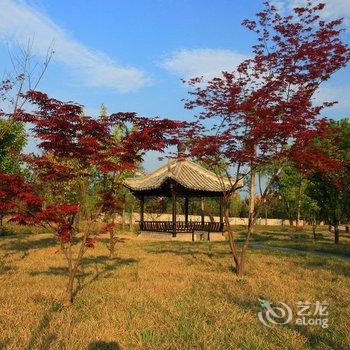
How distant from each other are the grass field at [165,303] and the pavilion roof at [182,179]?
12.2 m

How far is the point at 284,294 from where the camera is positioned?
873cm

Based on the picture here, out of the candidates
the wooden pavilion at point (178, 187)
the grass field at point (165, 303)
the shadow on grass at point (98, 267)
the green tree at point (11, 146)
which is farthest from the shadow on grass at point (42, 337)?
the wooden pavilion at point (178, 187)

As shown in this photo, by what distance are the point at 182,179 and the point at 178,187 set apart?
0.51 meters

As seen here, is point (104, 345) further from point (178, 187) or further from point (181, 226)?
point (181, 226)

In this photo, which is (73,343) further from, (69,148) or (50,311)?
(69,148)

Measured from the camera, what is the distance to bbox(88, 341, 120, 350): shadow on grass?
5492mm

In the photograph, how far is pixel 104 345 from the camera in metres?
5.60


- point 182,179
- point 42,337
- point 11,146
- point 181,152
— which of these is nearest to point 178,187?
point 182,179

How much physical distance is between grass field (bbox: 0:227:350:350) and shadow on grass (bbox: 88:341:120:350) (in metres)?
0.01

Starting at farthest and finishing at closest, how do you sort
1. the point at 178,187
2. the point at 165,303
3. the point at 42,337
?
the point at 178,187 < the point at 165,303 < the point at 42,337

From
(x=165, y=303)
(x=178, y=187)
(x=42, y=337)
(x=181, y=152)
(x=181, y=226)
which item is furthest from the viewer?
(x=181, y=226)

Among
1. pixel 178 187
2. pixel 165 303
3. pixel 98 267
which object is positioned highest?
pixel 178 187

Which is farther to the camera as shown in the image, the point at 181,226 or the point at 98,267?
the point at 181,226

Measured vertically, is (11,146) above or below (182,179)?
above
